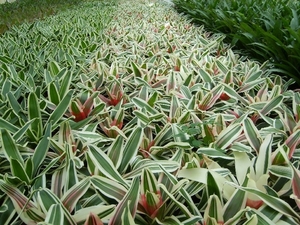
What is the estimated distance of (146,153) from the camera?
108 cm

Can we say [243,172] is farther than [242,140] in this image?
No

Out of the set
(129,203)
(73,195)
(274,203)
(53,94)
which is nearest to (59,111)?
(53,94)

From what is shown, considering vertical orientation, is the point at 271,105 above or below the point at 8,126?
below

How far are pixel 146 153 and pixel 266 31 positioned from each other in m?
1.90

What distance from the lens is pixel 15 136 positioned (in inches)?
41.2

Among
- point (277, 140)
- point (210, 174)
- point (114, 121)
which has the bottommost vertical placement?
point (277, 140)

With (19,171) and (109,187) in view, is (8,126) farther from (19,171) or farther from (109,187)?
(109,187)

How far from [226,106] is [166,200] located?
2.38 feet

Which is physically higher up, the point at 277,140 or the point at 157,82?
the point at 157,82

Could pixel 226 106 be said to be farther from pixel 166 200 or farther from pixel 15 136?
pixel 15 136

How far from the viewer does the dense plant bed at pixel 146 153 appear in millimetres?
795

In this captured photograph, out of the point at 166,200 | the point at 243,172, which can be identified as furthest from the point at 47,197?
the point at 243,172

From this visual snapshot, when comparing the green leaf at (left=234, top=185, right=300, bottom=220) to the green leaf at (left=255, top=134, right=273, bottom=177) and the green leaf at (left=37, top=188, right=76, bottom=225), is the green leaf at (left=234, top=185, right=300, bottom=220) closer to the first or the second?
the green leaf at (left=255, top=134, right=273, bottom=177)

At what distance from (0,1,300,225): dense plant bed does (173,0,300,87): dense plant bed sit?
301 mm
